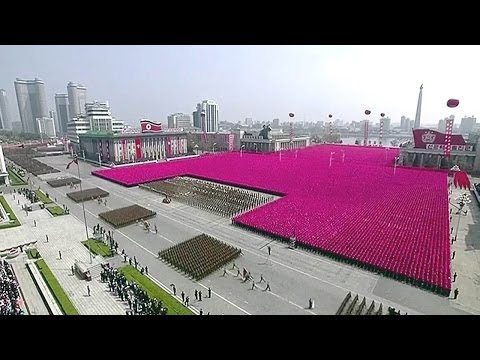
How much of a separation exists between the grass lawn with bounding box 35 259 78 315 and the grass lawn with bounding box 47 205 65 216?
31.2 feet

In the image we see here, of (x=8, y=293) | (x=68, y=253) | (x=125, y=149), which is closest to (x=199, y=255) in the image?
(x=68, y=253)

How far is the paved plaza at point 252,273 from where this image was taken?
13.0 m

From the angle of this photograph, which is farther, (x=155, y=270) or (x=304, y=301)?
(x=155, y=270)

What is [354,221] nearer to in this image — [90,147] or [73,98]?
[90,147]

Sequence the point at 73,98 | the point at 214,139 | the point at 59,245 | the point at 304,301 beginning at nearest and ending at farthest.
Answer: the point at 304,301, the point at 59,245, the point at 214,139, the point at 73,98

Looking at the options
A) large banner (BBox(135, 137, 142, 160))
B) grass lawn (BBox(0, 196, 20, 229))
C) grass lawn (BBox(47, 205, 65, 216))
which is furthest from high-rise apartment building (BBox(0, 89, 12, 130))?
grass lawn (BBox(47, 205, 65, 216))

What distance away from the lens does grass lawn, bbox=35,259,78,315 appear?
1294 cm

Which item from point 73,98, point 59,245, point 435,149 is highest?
point 73,98

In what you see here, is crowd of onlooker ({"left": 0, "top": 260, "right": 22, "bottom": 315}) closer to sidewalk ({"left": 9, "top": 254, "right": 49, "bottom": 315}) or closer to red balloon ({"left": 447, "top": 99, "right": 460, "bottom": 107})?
sidewalk ({"left": 9, "top": 254, "right": 49, "bottom": 315})

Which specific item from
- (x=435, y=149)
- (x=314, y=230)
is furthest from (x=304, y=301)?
(x=435, y=149)

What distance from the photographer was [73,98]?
143m

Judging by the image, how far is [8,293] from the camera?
531 inches

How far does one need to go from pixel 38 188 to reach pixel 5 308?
93.2 feet

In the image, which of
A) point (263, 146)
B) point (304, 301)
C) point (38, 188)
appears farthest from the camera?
point (263, 146)
